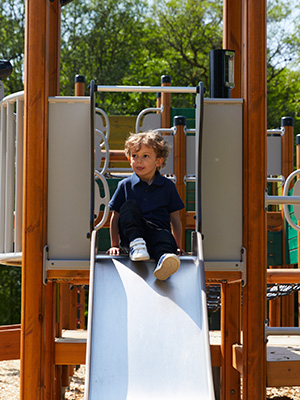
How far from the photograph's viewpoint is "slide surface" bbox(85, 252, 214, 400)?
10.5 feet

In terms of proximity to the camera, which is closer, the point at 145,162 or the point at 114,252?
the point at 114,252

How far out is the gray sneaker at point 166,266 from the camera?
3.62m

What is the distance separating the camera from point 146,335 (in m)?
3.42

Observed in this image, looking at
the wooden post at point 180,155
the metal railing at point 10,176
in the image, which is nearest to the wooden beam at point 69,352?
the metal railing at point 10,176

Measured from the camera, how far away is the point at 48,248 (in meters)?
4.00

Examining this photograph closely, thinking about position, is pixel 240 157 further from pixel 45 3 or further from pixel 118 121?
pixel 118 121

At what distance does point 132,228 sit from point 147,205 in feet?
0.90

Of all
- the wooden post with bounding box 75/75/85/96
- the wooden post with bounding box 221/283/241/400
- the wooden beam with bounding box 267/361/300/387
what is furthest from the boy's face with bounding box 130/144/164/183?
the wooden post with bounding box 75/75/85/96

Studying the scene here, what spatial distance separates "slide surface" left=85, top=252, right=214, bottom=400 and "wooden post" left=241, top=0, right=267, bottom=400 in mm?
407

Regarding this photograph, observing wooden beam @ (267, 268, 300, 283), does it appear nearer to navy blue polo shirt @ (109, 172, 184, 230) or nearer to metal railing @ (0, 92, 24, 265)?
navy blue polo shirt @ (109, 172, 184, 230)

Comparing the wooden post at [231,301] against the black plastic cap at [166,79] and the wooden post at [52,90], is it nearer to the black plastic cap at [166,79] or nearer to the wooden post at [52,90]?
the wooden post at [52,90]

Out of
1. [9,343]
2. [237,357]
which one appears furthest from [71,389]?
[237,357]

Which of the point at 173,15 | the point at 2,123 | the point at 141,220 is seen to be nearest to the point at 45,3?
the point at 2,123

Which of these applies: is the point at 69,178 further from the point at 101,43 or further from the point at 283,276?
the point at 101,43
